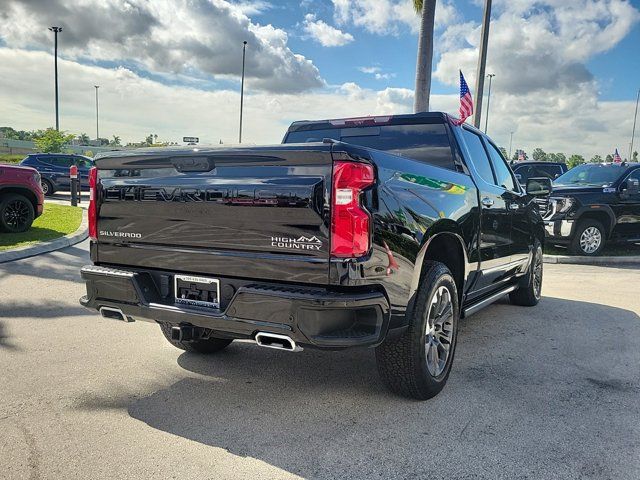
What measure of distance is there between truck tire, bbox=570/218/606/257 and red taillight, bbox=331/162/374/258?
890 cm

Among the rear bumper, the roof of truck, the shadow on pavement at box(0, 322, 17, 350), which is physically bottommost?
the shadow on pavement at box(0, 322, 17, 350)

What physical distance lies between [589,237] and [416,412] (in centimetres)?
846

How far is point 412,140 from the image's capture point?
4.57 metres

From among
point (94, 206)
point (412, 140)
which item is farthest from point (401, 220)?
point (94, 206)

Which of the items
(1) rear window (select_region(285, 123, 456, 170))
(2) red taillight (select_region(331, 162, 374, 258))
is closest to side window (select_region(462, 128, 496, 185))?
(1) rear window (select_region(285, 123, 456, 170))

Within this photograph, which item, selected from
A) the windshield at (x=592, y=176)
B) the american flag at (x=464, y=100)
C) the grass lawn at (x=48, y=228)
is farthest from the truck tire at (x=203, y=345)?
the windshield at (x=592, y=176)

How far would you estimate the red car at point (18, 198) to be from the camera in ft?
31.2

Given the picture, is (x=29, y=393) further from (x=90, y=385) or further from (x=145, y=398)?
(x=145, y=398)

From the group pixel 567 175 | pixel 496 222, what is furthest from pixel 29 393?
pixel 567 175

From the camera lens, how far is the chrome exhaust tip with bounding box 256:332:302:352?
2.85m

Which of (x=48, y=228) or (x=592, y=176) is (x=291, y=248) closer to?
(x=48, y=228)

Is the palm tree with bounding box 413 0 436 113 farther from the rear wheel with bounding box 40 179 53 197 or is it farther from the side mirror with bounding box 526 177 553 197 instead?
the rear wheel with bounding box 40 179 53 197

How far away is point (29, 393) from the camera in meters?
3.46

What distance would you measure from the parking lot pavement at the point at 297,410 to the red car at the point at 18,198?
513cm
